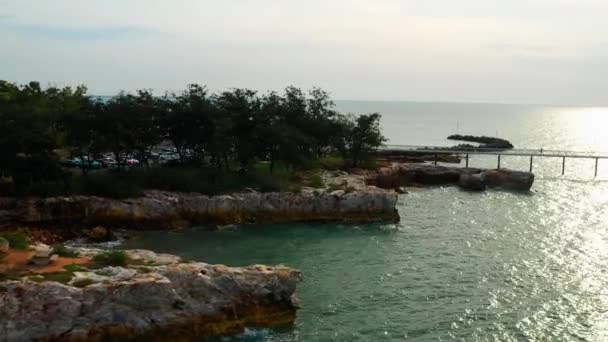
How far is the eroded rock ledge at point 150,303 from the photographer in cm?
2195

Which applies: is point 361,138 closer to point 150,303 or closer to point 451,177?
point 451,177

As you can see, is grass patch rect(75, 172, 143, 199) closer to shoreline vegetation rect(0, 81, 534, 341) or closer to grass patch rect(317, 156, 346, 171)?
shoreline vegetation rect(0, 81, 534, 341)

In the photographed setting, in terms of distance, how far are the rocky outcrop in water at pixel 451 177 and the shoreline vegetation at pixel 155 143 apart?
10.8 meters

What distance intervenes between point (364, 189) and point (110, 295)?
3254 centimetres

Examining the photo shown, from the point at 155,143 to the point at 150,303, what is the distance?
29925mm

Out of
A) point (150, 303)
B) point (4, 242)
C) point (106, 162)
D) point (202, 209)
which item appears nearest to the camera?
point (150, 303)

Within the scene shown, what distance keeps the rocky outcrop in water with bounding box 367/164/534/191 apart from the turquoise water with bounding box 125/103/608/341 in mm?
11268

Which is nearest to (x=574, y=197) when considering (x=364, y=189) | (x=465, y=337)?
(x=364, y=189)

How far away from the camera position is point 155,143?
51750 mm

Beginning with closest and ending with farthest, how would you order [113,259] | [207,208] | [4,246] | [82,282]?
[82,282], [4,246], [113,259], [207,208]

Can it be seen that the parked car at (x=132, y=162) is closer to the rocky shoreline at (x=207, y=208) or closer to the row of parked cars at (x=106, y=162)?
the row of parked cars at (x=106, y=162)

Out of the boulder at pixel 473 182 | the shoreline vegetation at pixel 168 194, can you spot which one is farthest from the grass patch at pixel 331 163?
the boulder at pixel 473 182

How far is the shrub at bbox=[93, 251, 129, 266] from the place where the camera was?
26.1 metres

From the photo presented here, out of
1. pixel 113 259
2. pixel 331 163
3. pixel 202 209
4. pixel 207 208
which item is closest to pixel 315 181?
pixel 207 208
